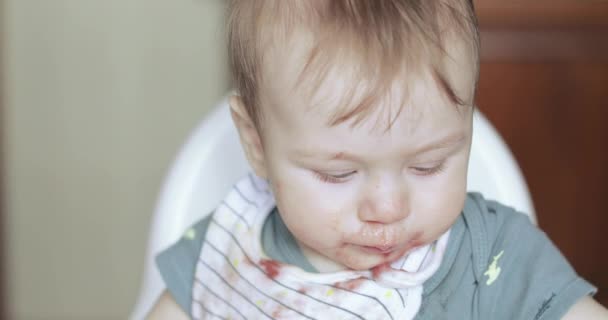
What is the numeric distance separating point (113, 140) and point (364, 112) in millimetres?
1407

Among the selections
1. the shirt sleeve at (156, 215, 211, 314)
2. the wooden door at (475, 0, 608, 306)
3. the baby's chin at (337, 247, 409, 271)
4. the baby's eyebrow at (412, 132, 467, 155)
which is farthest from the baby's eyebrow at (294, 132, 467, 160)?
the wooden door at (475, 0, 608, 306)

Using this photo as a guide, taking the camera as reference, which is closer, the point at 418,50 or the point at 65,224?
the point at 418,50

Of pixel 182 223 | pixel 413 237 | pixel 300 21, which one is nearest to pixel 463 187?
pixel 413 237

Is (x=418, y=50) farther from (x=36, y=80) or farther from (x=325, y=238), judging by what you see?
(x=36, y=80)

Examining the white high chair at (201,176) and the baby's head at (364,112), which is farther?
the white high chair at (201,176)

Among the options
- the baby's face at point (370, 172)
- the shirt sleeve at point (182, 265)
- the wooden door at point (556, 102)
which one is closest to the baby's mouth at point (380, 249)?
the baby's face at point (370, 172)

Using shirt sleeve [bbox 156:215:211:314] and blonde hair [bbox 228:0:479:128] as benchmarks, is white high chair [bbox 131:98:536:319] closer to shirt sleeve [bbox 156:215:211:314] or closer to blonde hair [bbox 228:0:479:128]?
shirt sleeve [bbox 156:215:211:314]

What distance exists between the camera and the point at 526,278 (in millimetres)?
774

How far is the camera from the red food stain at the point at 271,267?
876mm

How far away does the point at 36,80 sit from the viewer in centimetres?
196

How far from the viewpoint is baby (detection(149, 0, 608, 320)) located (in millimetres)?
676

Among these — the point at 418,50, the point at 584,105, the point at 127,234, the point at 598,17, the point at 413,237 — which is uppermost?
the point at 418,50

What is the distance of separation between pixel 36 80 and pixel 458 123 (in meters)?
1.47

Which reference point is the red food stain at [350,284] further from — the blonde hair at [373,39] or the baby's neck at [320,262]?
the blonde hair at [373,39]
